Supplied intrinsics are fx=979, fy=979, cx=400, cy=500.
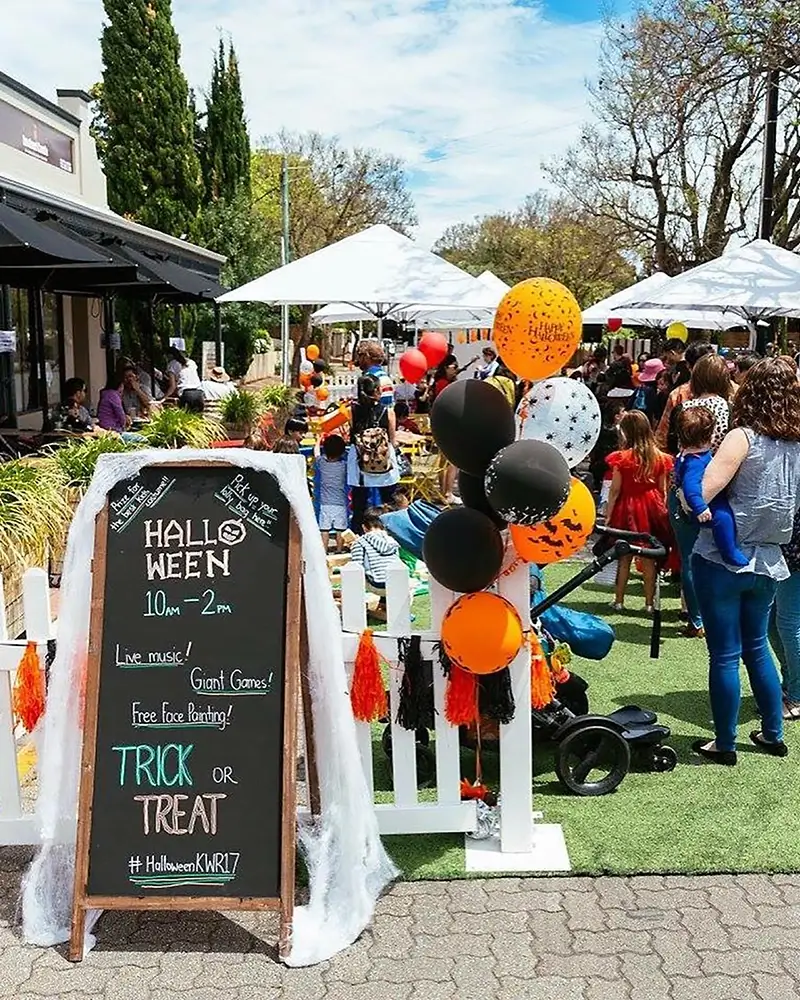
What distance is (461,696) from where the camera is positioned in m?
3.43

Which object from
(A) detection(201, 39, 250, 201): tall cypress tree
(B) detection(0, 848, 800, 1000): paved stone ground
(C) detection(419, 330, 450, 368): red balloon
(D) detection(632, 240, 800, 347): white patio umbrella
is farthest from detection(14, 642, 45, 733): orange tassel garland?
(A) detection(201, 39, 250, 201): tall cypress tree

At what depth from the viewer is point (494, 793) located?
393 centimetres

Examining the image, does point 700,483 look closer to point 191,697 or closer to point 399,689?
point 399,689

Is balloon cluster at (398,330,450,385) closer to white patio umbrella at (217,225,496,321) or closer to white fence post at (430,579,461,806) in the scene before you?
white patio umbrella at (217,225,496,321)

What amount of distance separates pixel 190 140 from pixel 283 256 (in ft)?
16.0

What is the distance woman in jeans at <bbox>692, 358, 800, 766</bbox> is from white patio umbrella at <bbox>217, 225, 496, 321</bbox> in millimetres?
4705

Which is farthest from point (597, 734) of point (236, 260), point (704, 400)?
point (236, 260)

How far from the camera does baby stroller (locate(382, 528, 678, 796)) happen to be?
3.92 m

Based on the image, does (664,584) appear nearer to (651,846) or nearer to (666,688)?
(666,688)

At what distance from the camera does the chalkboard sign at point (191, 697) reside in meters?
2.99

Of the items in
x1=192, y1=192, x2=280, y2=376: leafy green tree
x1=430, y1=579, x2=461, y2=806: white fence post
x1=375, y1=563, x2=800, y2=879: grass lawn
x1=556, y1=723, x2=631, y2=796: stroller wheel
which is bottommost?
x1=375, y1=563, x2=800, y2=879: grass lawn

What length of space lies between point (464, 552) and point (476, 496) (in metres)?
0.34

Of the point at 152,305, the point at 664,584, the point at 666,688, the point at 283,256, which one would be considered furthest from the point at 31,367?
the point at 283,256

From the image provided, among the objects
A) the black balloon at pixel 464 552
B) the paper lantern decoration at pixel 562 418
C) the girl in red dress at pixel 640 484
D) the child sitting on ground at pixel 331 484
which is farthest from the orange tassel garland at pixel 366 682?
the child sitting on ground at pixel 331 484
